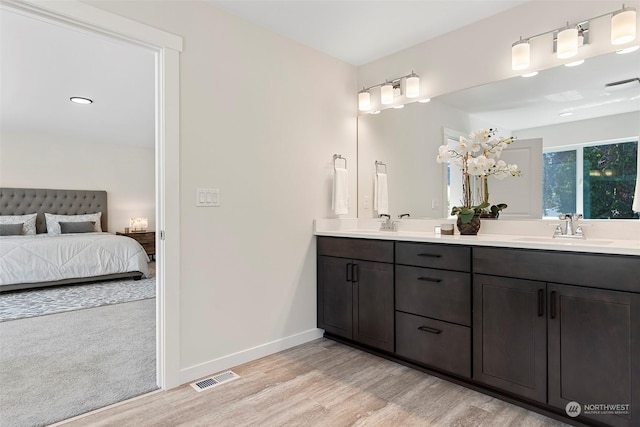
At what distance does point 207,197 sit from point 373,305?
54.2 inches

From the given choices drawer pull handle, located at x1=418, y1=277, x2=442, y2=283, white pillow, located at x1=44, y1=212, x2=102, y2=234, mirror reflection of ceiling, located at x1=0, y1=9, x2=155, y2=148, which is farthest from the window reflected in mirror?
white pillow, located at x1=44, y1=212, x2=102, y2=234

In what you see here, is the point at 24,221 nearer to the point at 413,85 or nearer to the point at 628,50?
the point at 413,85

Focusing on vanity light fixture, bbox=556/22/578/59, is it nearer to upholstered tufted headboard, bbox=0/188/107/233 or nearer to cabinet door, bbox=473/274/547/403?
cabinet door, bbox=473/274/547/403

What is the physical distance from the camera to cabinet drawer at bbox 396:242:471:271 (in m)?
2.07

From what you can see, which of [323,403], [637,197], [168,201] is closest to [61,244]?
[168,201]

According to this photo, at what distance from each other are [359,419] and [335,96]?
2489mm

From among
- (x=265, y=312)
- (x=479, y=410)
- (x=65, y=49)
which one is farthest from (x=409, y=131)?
(x=65, y=49)

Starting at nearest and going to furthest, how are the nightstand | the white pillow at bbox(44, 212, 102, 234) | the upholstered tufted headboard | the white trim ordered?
the white trim
the upholstered tufted headboard
the white pillow at bbox(44, 212, 102, 234)
the nightstand

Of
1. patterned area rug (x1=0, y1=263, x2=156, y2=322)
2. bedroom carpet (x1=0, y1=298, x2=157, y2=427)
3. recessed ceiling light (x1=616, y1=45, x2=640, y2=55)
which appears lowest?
bedroom carpet (x1=0, y1=298, x2=157, y2=427)

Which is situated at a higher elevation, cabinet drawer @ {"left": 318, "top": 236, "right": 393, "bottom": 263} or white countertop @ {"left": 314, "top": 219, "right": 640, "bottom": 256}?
white countertop @ {"left": 314, "top": 219, "right": 640, "bottom": 256}

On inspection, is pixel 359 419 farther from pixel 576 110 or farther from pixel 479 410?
pixel 576 110

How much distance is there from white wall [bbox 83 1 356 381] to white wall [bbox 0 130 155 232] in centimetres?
559

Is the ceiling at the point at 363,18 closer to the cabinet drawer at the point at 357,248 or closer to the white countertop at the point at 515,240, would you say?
the white countertop at the point at 515,240

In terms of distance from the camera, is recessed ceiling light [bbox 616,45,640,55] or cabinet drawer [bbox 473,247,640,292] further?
recessed ceiling light [bbox 616,45,640,55]
